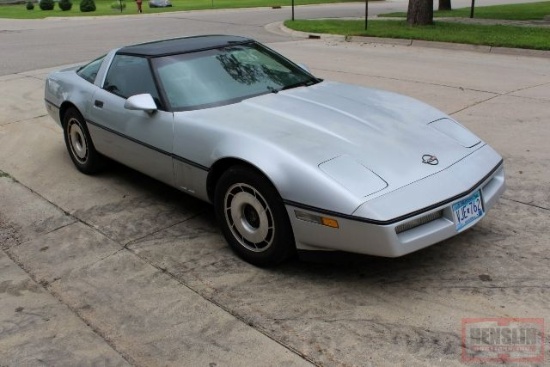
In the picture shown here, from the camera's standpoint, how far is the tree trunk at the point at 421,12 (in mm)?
15109

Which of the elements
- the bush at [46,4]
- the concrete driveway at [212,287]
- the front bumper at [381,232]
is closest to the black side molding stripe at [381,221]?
the front bumper at [381,232]

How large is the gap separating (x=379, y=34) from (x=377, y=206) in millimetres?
12032

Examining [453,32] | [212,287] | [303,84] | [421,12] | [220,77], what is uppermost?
[220,77]

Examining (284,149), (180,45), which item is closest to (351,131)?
(284,149)

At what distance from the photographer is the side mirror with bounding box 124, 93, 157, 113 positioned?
13.3 ft

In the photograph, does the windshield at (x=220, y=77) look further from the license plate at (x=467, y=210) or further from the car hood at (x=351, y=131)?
the license plate at (x=467, y=210)

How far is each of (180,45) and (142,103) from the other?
2.80 ft

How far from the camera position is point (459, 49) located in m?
12.2

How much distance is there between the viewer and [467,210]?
129 inches

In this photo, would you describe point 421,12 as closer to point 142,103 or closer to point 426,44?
point 426,44

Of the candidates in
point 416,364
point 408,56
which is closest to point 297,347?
point 416,364

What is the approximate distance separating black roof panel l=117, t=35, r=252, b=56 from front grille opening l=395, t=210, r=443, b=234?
242 cm

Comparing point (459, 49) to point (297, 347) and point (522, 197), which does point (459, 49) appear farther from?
point (297, 347)

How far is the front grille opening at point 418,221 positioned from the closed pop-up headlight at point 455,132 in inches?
30.7
